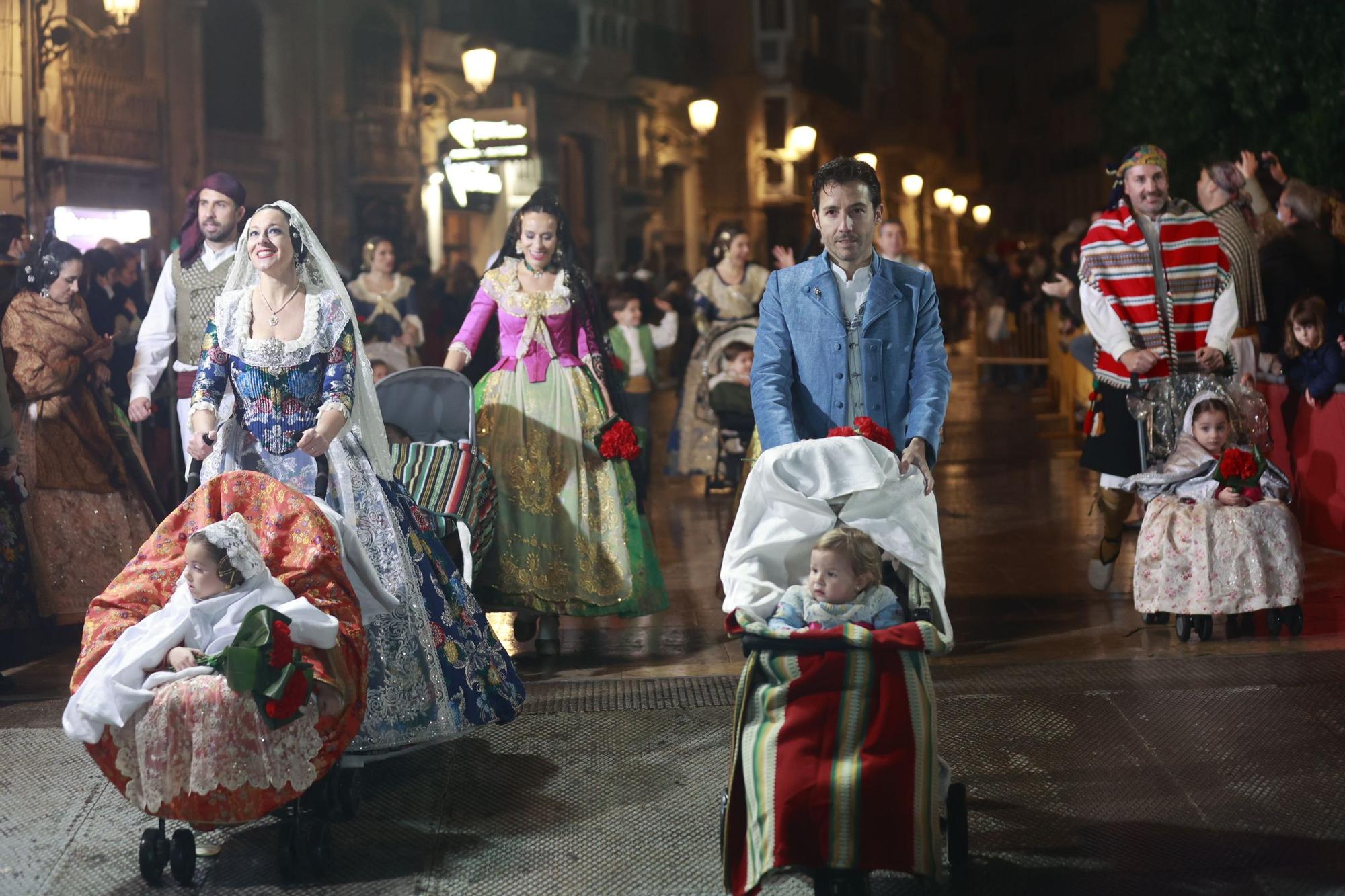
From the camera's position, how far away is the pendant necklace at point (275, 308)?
5648 millimetres

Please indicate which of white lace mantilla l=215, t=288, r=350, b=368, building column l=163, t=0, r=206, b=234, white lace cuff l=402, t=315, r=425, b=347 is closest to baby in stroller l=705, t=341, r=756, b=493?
white lace cuff l=402, t=315, r=425, b=347

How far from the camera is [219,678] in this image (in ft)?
14.7

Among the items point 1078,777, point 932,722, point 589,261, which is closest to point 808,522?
point 932,722

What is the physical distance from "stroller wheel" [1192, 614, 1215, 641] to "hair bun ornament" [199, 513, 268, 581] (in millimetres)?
4042

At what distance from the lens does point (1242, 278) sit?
9.17 metres

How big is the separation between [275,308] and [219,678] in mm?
1615

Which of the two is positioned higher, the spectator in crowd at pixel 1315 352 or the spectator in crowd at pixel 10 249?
the spectator in crowd at pixel 10 249

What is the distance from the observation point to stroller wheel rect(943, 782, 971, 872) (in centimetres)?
445

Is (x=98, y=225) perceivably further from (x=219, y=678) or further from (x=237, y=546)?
(x=219, y=678)

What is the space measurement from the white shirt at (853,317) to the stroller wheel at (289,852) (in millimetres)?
1994

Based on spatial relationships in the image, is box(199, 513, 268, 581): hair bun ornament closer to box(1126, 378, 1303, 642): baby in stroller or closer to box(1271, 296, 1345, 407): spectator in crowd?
box(1126, 378, 1303, 642): baby in stroller

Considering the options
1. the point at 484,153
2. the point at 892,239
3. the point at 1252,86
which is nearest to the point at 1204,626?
the point at 892,239

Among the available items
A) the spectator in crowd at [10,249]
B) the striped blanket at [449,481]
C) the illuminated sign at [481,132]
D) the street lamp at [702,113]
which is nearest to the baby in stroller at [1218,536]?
the striped blanket at [449,481]

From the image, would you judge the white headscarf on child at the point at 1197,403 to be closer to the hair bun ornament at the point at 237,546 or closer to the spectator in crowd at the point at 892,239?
the spectator in crowd at the point at 892,239
